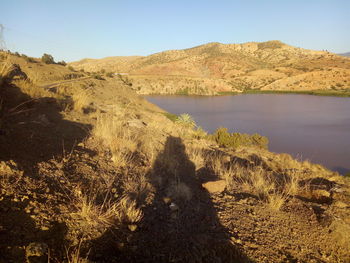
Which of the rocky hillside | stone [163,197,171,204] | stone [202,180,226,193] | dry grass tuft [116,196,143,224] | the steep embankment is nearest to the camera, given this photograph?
the steep embankment

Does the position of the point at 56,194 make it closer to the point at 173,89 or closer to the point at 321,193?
the point at 321,193

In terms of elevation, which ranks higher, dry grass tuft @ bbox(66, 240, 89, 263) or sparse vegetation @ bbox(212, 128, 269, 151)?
dry grass tuft @ bbox(66, 240, 89, 263)

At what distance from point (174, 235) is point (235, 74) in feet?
228

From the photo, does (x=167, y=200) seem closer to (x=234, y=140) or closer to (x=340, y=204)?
(x=340, y=204)

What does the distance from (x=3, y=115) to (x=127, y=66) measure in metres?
87.6

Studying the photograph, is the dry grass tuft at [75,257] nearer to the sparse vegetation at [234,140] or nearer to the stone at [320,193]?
the stone at [320,193]

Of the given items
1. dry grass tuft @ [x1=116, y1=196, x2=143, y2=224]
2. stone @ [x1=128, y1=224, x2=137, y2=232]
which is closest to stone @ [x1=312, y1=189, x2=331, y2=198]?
dry grass tuft @ [x1=116, y1=196, x2=143, y2=224]

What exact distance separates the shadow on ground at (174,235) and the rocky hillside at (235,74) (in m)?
45.5

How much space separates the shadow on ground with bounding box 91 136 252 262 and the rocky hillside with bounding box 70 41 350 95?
1790 inches

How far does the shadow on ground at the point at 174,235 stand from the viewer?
1.80m

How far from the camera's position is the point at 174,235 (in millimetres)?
2207

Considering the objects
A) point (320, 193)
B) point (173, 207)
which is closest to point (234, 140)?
point (320, 193)

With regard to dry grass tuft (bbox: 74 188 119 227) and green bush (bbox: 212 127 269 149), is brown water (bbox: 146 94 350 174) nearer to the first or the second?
green bush (bbox: 212 127 269 149)

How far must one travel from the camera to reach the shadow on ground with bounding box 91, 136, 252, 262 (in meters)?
1.80
